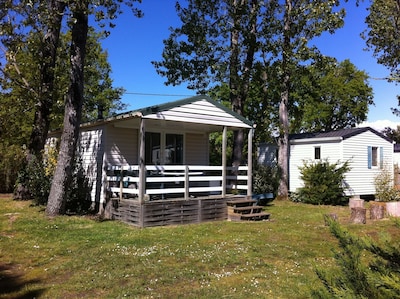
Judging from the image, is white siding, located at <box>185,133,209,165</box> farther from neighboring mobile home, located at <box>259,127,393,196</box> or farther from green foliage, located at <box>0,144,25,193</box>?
green foliage, located at <box>0,144,25,193</box>

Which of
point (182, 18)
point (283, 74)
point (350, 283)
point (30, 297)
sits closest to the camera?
point (350, 283)

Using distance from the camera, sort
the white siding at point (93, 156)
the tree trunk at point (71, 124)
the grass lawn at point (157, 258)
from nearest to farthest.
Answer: the grass lawn at point (157, 258)
the tree trunk at point (71, 124)
the white siding at point (93, 156)

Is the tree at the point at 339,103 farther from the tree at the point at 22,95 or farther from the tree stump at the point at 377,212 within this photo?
the tree stump at the point at 377,212

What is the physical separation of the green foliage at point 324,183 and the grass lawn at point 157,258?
249 inches

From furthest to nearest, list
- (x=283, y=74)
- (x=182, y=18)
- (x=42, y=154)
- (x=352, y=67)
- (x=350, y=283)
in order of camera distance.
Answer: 1. (x=352, y=67)
2. (x=182, y=18)
3. (x=283, y=74)
4. (x=42, y=154)
5. (x=350, y=283)

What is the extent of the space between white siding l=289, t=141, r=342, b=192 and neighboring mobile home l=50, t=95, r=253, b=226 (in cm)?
685

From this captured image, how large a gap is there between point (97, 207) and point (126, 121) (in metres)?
3.09

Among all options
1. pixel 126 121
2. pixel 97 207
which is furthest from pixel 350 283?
pixel 97 207

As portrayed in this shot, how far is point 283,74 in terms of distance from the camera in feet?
56.6

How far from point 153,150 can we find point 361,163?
11634 millimetres

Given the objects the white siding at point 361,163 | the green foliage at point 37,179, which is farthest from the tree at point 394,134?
the green foliage at point 37,179

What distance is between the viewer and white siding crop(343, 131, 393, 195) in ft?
59.7

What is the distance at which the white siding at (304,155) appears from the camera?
58.9ft

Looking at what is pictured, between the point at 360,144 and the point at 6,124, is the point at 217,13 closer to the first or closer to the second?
the point at 360,144
